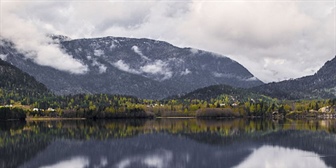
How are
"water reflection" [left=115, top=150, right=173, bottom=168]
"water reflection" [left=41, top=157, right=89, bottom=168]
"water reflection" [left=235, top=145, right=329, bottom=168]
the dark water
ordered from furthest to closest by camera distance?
the dark water
"water reflection" [left=41, top=157, right=89, bottom=168]
"water reflection" [left=115, top=150, right=173, bottom=168]
"water reflection" [left=235, top=145, right=329, bottom=168]

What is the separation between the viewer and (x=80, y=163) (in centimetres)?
7319

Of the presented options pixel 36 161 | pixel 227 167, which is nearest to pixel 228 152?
pixel 227 167

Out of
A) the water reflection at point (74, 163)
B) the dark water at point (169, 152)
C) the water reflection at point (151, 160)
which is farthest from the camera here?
the dark water at point (169, 152)

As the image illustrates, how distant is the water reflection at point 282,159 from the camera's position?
6825cm

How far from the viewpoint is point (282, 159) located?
7431cm

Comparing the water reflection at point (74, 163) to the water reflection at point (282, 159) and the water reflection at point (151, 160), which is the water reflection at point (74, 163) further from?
the water reflection at point (282, 159)

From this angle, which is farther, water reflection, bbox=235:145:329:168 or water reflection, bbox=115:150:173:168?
water reflection, bbox=115:150:173:168

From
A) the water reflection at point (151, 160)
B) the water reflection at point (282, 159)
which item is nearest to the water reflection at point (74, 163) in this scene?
the water reflection at point (151, 160)

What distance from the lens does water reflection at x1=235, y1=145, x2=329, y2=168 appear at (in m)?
68.2

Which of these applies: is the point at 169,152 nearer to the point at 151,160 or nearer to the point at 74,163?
the point at 151,160

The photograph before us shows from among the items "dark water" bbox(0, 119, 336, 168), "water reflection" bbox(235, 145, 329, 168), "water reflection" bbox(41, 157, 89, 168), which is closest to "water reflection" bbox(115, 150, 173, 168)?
"dark water" bbox(0, 119, 336, 168)

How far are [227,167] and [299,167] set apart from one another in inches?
409

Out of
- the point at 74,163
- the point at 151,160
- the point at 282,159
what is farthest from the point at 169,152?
the point at 282,159

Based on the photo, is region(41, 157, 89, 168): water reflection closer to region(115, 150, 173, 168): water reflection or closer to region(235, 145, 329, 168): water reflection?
region(115, 150, 173, 168): water reflection
